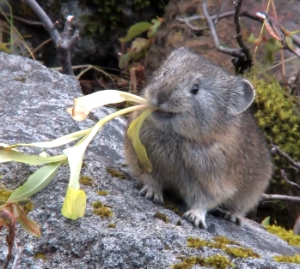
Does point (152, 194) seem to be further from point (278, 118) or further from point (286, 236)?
point (278, 118)

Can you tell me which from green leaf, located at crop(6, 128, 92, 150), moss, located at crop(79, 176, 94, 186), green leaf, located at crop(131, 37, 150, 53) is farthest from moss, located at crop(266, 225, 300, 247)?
green leaf, located at crop(131, 37, 150, 53)

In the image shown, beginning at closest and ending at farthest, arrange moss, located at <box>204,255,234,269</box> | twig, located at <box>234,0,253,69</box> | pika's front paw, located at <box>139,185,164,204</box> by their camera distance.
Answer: moss, located at <box>204,255,234,269</box> < pika's front paw, located at <box>139,185,164,204</box> < twig, located at <box>234,0,253,69</box>

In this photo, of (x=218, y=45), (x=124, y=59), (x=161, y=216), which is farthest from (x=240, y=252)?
(x=124, y=59)

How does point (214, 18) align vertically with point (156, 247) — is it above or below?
above

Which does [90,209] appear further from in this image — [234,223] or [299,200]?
[299,200]

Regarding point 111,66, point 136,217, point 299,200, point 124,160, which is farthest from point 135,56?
point 136,217

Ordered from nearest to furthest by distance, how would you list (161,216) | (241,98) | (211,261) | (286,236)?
(211,261), (161,216), (241,98), (286,236)

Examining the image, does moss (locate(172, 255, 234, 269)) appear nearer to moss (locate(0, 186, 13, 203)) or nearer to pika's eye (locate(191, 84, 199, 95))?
moss (locate(0, 186, 13, 203))
